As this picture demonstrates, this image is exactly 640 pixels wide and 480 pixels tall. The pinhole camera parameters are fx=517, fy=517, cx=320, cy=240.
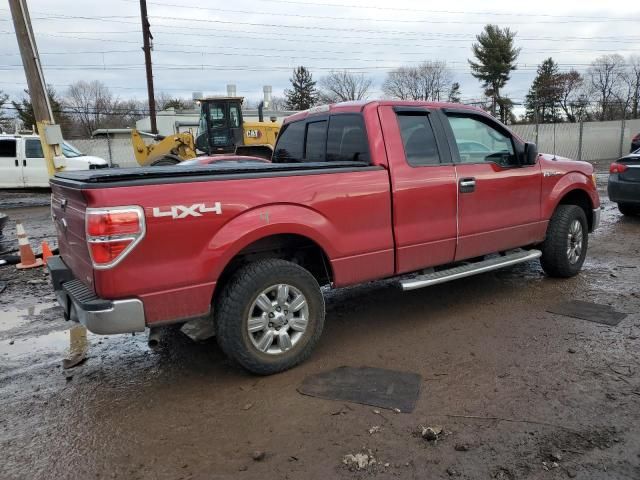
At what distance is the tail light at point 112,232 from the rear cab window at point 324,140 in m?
2.04

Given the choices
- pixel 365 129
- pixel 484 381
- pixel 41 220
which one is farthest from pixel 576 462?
pixel 41 220

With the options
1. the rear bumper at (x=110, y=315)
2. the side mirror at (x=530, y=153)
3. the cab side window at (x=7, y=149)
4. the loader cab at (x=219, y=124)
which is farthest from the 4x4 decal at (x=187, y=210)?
the cab side window at (x=7, y=149)

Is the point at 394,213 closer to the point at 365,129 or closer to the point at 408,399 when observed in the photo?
the point at 365,129

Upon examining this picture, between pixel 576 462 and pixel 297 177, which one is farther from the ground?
pixel 297 177

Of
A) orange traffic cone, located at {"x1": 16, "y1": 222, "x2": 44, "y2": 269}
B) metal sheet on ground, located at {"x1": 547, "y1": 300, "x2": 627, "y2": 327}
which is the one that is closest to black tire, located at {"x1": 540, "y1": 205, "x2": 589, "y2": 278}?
metal sheet on ground, located at {"x1": 547, "y1": 300, "x2": 627, "y2": 327}

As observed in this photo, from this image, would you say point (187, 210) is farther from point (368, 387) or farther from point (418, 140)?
point (418, 140)

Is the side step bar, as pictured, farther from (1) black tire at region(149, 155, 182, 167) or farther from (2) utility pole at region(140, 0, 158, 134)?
(2) utility pole at region(140, 0, 158, 134)

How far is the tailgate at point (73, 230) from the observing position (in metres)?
3.26

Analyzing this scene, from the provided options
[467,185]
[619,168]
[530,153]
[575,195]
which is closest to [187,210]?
[467,185]

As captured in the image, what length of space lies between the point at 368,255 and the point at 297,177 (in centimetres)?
90

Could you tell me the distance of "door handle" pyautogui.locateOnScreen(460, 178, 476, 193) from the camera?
4699mm

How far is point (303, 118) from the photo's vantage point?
532 centimetres

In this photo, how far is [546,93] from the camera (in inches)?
2447

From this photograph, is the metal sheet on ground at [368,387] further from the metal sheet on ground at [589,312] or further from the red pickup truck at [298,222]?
the metal sheet on ground at [589,312]
